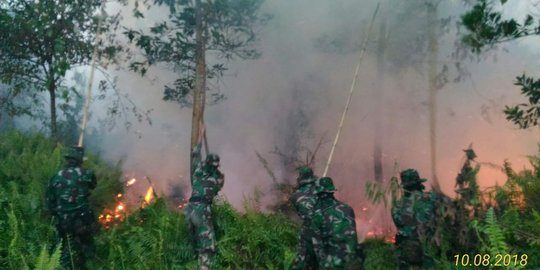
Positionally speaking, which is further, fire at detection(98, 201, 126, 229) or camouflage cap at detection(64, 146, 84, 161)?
fire at detection(98, 201, 126, 229)

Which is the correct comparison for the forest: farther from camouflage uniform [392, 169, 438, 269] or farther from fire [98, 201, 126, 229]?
camouflage uniform [392, 169, 438, 269]

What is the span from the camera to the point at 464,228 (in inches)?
179

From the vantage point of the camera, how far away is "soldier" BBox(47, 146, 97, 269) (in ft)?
18.7

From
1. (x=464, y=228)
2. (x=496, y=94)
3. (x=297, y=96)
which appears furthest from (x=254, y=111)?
(x=464, y=228)

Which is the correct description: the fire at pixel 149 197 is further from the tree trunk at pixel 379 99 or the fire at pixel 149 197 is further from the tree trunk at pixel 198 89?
the tree trunk at pixel 379 99


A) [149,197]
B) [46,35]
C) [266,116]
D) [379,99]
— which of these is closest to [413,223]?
[149,197]

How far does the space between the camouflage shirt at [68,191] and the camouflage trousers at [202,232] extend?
140 cm

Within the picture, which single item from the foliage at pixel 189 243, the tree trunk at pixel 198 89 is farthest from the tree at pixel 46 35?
the foliage at pixel 189 243

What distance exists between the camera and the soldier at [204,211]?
5.64 metres

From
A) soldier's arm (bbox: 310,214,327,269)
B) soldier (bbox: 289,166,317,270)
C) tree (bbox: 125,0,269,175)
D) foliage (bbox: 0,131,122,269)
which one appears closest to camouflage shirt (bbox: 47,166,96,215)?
foliage (bbox: 0,131,122,269)

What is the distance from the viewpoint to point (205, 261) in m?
5.62

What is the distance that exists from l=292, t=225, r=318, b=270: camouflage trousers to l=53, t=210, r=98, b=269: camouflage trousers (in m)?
2.68

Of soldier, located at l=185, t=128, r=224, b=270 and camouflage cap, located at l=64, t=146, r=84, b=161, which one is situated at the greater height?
camouflage cap, located at l=64, t=146, r=84, b=161

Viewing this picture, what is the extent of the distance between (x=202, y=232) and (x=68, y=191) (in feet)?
5.85
